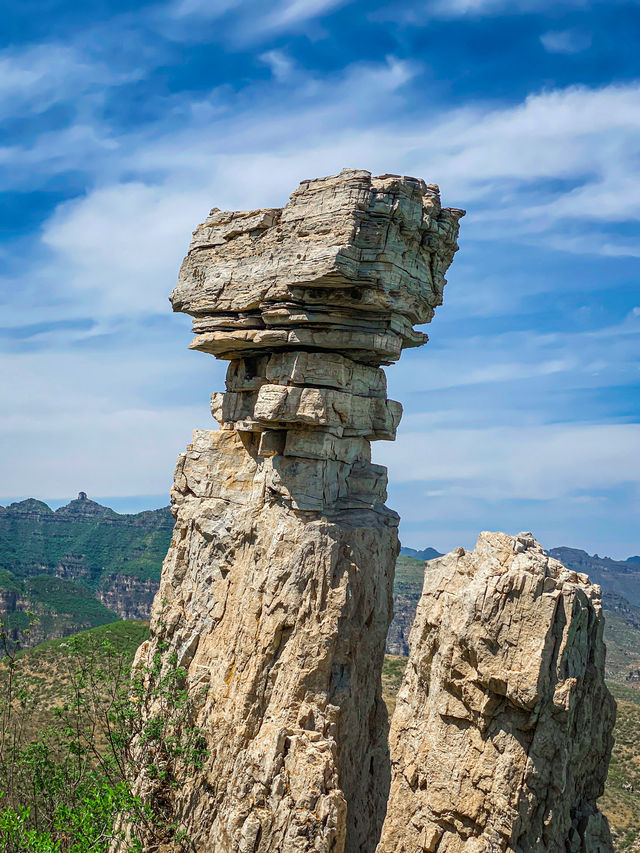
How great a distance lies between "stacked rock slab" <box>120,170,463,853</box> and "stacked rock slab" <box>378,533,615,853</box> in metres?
4.71

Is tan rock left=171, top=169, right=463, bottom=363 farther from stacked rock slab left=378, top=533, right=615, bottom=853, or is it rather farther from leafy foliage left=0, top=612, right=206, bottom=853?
leafy foliage left=0, top=612, right=206, bottom=853

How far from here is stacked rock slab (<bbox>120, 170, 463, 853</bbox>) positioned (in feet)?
64.7

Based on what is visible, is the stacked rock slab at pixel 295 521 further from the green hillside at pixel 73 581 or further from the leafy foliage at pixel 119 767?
the green hillside at pixel 73 581

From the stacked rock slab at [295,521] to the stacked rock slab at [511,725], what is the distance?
471 cm

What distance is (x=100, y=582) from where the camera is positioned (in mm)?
185250

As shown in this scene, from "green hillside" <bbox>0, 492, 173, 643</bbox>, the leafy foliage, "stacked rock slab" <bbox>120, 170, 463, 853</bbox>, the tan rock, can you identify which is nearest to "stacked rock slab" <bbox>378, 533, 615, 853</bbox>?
"stacked rock slab" <bbox>120, 170, 463, 853</bbox>

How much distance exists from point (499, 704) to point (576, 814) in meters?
2.84

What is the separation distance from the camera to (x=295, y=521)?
21641 millimetres

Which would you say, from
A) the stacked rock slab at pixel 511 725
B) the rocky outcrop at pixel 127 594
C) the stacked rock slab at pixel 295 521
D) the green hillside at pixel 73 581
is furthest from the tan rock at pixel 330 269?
the rocky outcrop at pixel 127 594

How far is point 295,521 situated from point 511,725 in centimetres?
912

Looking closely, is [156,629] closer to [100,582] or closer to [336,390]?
[336,390]

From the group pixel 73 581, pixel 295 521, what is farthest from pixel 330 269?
pixel 73 581

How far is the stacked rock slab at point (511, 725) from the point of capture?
1402 centimetres

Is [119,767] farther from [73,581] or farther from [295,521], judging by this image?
[73,581]
